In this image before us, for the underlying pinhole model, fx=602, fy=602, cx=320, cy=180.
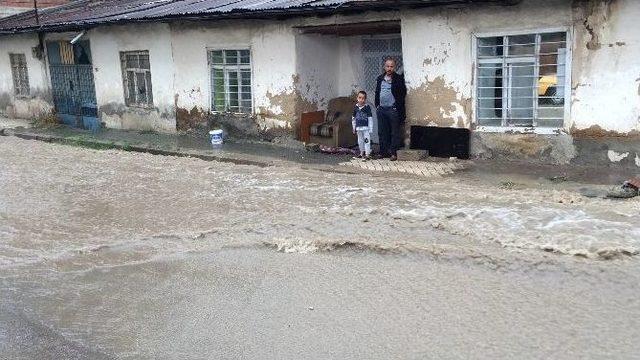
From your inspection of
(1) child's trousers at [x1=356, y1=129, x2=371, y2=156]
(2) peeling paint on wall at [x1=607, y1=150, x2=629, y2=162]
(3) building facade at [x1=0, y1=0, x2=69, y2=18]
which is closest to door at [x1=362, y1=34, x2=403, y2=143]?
(1) child's trousers at [x1=356, y1=129, x2=371, y2=156]

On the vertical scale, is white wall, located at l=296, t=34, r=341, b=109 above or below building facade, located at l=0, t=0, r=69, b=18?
below

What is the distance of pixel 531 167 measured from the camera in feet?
31.3

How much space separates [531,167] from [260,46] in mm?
6166

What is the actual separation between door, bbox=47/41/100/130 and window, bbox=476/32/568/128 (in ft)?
37.2

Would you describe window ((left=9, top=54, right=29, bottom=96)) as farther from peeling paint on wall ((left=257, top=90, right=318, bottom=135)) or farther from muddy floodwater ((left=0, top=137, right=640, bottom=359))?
muddy floodwater ((left=0, top=137, right=640, bottom=359))

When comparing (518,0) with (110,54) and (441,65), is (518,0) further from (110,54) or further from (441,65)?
(110,54)

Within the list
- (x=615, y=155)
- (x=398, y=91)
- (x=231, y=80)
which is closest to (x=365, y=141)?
(x=398, y=91)

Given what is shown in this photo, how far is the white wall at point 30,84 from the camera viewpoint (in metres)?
18.5

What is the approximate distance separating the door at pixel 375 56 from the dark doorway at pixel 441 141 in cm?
169

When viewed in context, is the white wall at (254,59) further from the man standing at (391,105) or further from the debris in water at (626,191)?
the debris in water at (626,191)

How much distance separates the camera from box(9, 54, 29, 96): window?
19391 mm

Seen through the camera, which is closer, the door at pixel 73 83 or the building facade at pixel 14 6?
the door at pixel 73 83

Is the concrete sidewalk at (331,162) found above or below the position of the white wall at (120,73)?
below

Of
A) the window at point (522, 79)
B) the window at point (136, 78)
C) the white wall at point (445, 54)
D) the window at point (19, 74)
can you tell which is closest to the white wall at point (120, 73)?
the window at point (136, 78)
